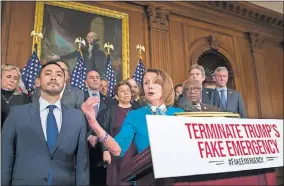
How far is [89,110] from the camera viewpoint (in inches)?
50.8

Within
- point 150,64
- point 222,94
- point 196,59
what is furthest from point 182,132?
point 196,59

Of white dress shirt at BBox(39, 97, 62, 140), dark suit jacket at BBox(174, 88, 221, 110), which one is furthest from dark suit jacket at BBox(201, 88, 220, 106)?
white dress shirt at BBox(39, 97, 62, 140)

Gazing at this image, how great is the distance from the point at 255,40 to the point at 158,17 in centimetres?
284

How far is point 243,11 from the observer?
6.63 metres

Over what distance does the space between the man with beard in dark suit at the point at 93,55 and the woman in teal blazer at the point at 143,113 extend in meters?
2.93

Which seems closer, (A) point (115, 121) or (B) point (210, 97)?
(A) point (115, 121)

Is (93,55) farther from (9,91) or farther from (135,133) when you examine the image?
(135,133)

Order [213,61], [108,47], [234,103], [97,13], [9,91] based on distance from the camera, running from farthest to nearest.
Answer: [213,61]
[97,13]
[108,47]
[234,103]
[9,91]

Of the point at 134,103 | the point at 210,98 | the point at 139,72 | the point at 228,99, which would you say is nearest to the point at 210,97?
the point at 210,98

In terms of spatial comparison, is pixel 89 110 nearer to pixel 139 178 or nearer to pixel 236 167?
pixel 139 178

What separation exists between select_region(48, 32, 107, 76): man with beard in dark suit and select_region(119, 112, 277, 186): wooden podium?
3534mm

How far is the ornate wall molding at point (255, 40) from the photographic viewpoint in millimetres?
6664

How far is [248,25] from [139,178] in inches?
259

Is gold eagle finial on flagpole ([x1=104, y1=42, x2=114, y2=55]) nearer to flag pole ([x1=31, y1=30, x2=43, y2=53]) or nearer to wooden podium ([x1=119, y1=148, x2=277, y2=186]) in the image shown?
flag pole ([x1=31, y1=30, x2=43, y2=53])
